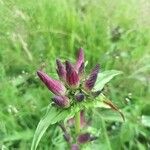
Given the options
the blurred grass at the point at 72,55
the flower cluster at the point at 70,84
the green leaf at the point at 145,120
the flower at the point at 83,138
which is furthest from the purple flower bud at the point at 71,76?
the green leaf at the point at 145,120

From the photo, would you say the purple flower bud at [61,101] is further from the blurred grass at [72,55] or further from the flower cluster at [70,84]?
the blurred grass at [72,55]

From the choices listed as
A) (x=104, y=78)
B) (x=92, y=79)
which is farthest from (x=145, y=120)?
(x=92, y=79)

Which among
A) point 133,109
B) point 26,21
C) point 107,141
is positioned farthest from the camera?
point 26,21

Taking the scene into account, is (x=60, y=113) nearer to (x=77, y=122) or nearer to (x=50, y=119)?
(x=50, y=119)

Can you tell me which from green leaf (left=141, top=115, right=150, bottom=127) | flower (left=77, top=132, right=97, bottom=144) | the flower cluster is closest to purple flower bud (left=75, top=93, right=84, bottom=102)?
the flower cluster

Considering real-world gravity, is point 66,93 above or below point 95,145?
above

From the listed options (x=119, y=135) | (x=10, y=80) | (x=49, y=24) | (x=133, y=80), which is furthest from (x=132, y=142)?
(x=49, y=24)

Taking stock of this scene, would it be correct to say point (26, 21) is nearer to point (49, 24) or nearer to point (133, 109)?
point (49, 24)
